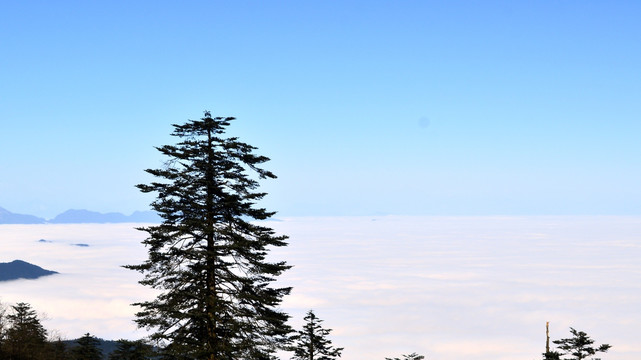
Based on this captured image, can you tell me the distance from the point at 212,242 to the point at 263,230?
2.28 meters

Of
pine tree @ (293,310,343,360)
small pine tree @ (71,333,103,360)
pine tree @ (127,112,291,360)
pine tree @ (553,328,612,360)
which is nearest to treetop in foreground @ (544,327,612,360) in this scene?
pine tree @ (553,328,612,360)

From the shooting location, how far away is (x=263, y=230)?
23641mm

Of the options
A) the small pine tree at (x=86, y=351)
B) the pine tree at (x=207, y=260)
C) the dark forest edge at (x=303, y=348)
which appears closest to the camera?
the pine tree at (x=207, y=260)

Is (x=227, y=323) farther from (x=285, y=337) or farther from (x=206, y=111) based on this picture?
(x=206, y=111)

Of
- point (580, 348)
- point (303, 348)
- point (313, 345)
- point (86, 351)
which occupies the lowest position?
point (86, 351)

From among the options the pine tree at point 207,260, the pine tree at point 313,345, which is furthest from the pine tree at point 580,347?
the pine tree at point 207,260

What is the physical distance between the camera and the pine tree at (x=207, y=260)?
22.1m

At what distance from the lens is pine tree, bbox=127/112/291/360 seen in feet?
72.6

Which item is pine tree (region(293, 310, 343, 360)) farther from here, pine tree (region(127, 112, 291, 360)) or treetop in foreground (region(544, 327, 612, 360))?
pine tree (region(127, 112, 291, 360))

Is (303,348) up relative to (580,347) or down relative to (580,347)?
down

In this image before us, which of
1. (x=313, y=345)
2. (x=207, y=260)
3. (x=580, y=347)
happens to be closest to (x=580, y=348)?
(x=580, y=347)

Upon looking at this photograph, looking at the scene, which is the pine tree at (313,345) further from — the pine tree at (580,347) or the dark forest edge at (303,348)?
the pine tree at (580,347)

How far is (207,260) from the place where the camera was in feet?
74.0

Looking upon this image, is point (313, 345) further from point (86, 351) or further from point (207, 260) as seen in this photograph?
point (86, 351)
